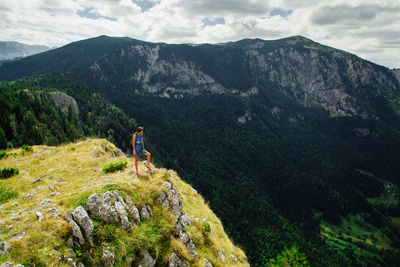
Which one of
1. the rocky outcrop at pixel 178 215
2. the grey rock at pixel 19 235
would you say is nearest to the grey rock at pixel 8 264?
the grey rock at pixel 19 235

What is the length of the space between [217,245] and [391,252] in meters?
245

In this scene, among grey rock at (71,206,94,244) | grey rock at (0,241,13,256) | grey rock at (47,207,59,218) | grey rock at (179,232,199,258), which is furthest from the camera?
grey rock at (179,232,199,258)

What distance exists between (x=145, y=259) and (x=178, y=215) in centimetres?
479

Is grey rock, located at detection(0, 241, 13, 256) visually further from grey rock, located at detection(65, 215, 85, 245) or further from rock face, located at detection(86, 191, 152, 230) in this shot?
rock face, located at detection(86, 191, 152, 230)

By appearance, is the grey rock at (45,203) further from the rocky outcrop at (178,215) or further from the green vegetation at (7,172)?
the green vegetation at (7,172)

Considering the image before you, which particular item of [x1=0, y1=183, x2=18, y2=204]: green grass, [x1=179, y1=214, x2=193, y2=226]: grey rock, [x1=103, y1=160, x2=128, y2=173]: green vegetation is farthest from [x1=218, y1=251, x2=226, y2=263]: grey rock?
[x1=0, y1=183, x2=18, y2=204]: green grass

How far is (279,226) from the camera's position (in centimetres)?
14350

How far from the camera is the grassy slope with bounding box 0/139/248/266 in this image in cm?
967

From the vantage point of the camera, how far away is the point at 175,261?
13.6 metres

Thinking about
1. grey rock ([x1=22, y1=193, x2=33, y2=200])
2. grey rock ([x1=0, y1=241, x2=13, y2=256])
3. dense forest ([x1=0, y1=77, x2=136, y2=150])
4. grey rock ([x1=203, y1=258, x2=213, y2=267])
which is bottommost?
dense forest ([x1=0, y1=77, x2=136, y2=150])

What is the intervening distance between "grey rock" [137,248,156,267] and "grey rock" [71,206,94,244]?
124 inches

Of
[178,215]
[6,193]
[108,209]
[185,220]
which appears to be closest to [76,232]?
[108,209]

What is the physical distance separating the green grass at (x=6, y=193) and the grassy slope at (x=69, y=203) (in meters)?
0.35

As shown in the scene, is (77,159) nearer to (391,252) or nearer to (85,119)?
(85,119)
